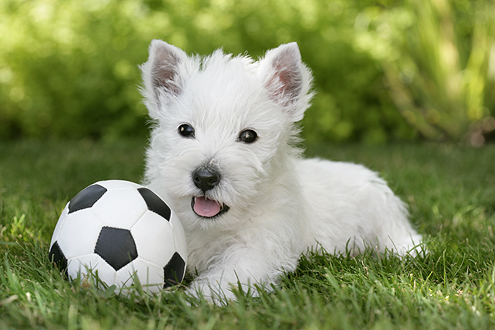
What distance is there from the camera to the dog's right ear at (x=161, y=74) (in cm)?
291

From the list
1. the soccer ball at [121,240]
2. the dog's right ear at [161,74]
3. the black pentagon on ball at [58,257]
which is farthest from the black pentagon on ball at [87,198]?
the dog's right ear at [161,74]

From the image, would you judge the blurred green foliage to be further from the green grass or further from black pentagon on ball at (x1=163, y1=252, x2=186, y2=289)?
black pentagon on ball at (x1=163, y1=252, x2=186, y2=289)

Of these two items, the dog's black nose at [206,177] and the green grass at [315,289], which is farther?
the dog's black nose at [206,177]

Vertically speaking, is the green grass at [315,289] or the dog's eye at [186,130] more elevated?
the dog's eye at [186,130]

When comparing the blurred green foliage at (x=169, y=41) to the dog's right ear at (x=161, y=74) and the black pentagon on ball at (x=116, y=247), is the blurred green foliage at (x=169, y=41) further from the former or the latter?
the black pentagon on ball at (x=116, y=247)

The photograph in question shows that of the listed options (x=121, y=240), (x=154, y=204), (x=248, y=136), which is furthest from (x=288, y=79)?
(x=121, y=240)

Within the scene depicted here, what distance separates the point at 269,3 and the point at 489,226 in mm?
6977

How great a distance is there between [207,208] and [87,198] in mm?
688

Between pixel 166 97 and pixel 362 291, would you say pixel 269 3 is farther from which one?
pixel 362 291

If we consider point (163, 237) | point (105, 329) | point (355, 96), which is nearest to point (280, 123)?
point (163, 237)

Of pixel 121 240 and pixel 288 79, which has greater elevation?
pixel 288 79

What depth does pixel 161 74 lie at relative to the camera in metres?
3.01

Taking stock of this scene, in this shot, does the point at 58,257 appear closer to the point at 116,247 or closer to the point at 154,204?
the point at 116,247

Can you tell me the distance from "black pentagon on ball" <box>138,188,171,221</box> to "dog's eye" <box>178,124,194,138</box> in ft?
1.33
